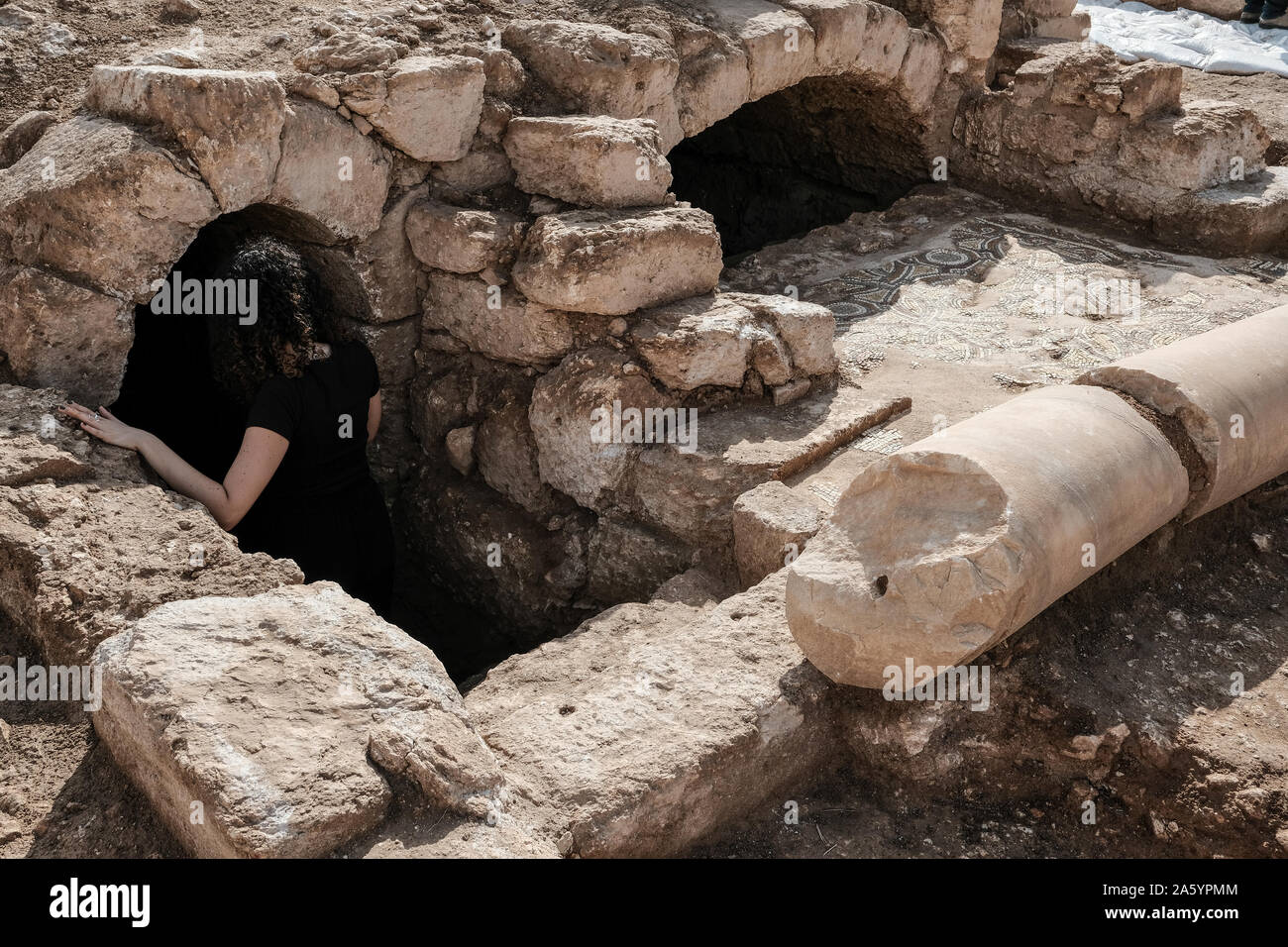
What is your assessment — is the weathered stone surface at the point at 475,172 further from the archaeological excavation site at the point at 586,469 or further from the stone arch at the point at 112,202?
the stone arch at the point at 112,202

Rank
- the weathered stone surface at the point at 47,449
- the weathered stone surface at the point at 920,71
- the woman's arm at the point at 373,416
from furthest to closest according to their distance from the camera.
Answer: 1. the weathered stone surface at the point at 920,71
2. the woman's arm at the point at 373,416
3. the weathered stone surface at the point at 47,449

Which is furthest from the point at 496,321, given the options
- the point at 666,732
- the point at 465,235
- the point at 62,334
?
the point at 666,732

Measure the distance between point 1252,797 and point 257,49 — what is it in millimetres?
4233

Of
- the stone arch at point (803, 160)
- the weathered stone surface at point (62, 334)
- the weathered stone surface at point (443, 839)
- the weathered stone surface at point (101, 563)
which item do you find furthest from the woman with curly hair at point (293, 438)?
the stone arch at point (803, 160)

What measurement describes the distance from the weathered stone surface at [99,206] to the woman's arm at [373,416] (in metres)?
0.91

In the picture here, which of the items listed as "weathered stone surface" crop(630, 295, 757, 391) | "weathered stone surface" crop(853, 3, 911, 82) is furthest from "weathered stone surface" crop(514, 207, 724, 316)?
"weathered stone surface" crop(853, 3, 911, 82)

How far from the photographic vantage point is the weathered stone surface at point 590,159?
180 inches

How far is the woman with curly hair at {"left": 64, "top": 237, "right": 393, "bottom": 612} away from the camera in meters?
3.81

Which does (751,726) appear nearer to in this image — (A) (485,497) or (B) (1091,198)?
(A) (485,497)

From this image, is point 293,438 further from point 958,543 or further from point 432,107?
point 958,543

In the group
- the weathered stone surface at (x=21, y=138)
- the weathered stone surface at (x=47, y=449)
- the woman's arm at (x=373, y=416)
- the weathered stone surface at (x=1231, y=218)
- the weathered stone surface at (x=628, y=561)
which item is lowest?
the weathered stone surface at (x=628, y=561)

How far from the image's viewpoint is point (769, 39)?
18.8 feet

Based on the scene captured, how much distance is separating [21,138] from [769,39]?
3.44m

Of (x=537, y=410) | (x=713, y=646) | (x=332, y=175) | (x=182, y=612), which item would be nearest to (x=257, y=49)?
(x=332, y=175)
